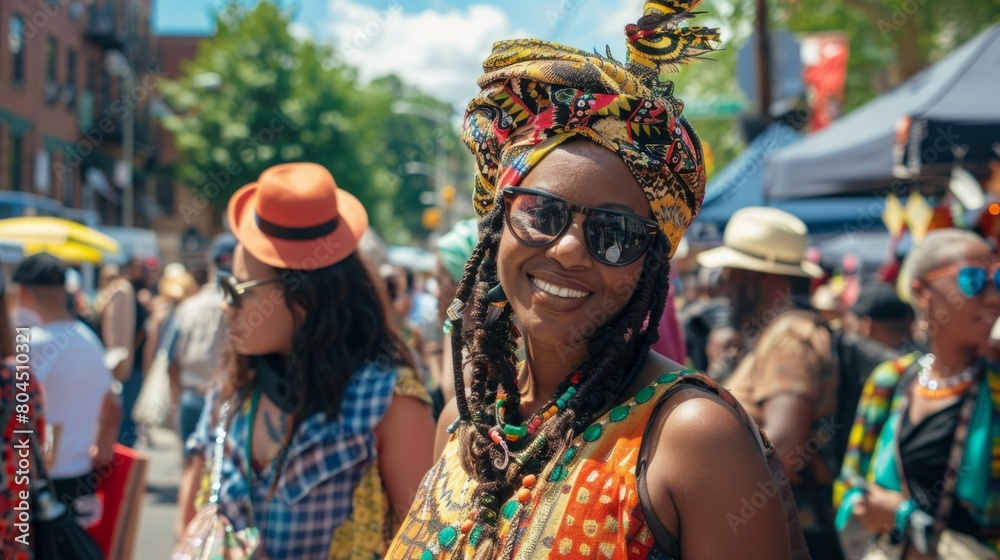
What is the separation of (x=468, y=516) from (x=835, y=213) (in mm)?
8684

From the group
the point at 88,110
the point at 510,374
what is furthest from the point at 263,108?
the point at 510,374

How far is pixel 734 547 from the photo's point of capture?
61.7 inches

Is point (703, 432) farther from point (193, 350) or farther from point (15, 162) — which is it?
point (15, 162)

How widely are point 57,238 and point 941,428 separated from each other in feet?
21.3

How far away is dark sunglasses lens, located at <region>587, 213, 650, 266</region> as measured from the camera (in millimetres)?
1771

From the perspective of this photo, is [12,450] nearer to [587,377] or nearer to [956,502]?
Answer: [587,377]

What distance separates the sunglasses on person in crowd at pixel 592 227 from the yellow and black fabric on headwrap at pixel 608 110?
0.06 metres

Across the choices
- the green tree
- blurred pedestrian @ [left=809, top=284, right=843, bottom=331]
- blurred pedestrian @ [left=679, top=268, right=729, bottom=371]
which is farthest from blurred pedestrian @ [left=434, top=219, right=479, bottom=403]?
the green tree

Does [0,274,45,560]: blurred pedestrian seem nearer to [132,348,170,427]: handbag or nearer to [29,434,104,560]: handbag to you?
[29,434,104,560]: handbag

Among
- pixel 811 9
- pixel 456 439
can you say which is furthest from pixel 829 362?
pixel 811 9

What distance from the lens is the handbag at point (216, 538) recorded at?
2803mm

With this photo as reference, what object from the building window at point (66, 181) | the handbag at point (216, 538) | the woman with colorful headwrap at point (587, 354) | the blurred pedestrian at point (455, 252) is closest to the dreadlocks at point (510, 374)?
the woman with colorful headwrap at point (587, 354)

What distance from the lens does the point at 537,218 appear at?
1.82 m

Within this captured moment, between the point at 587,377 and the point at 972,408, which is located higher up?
the point at 587,377
